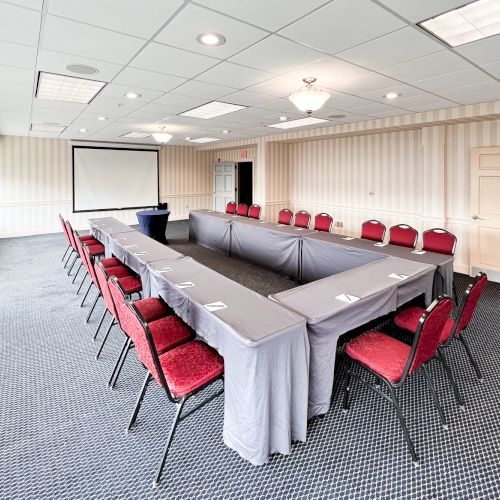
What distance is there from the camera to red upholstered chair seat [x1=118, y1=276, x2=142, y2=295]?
373cm

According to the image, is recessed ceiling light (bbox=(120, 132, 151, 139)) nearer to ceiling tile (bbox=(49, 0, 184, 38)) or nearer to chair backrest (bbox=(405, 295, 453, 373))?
ceiling tile (bbox=(49, 0, 184, 38))

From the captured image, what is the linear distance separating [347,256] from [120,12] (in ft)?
11.4

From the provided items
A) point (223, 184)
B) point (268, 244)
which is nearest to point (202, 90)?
point (268, 244)

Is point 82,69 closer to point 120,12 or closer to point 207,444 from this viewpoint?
point 120,12

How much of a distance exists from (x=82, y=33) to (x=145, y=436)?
9.71ft

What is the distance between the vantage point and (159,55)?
312cm

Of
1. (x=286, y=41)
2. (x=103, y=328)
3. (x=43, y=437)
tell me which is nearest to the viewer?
(x=43, y=437)

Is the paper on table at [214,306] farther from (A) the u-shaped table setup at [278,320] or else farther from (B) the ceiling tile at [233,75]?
(B) the ceiling tile at [233,75]

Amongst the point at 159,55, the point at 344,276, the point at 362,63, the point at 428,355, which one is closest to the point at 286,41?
the point at 362,63

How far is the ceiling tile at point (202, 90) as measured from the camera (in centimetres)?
414

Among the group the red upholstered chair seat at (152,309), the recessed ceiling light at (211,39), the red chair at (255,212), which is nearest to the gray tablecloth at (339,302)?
the red upholstered chair seat at (152,309)

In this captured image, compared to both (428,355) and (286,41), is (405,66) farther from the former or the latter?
(428,355)

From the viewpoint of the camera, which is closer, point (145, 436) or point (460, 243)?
point (145, 436)

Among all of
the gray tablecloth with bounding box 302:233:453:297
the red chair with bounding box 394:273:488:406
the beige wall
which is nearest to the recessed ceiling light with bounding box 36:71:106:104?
the gray tablecloth with bounding box 302:233:453:297
